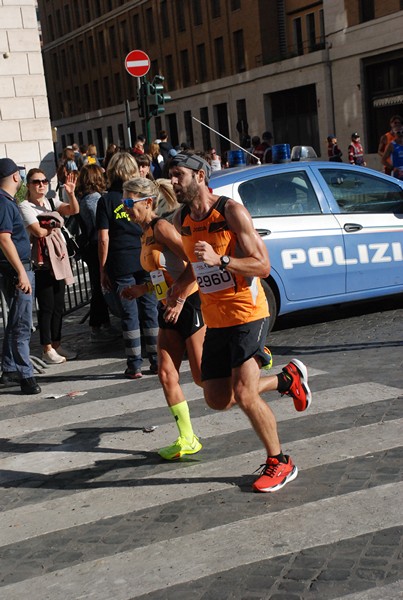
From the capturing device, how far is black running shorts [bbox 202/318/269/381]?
503cm

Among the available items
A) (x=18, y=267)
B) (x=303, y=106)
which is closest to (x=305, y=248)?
(x=18, y=267)

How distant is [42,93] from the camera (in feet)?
64.6

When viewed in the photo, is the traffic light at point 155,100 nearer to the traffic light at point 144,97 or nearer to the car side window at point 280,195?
the traffic light at point 144,97

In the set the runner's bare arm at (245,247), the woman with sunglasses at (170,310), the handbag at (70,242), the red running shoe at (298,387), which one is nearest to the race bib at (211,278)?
the runner's bare arm at (245,247)

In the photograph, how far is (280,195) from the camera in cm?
895

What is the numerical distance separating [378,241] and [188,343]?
396 centimetres

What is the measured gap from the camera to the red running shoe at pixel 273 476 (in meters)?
4.96

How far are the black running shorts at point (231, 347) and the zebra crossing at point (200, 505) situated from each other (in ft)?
2.05

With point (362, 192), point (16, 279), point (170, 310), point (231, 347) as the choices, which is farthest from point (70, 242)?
point (231, 347)

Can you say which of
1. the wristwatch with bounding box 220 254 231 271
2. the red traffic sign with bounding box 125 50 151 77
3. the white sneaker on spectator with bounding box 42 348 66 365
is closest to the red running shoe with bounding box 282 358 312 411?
the wristwatch with bounding box 220 254 231 271

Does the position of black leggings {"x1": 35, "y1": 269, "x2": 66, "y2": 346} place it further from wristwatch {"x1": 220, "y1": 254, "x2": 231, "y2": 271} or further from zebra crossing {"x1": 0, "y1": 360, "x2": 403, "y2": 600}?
wristwatch {"x1": 220, "y1": 254, "x2": 231, "y2": 271}

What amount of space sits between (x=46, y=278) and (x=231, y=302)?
4.17 meters

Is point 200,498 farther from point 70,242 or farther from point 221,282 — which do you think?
point 70,242

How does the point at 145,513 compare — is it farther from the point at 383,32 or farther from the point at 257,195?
the point at 383,32
